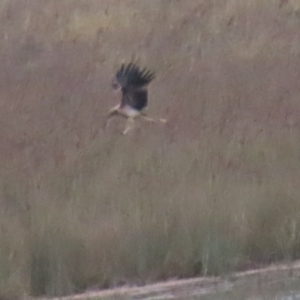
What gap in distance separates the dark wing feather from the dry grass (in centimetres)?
68

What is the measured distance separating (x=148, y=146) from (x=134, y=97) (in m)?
1.43

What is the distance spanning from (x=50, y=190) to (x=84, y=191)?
11.6 inches

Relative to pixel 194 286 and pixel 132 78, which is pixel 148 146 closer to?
pixel 132 78

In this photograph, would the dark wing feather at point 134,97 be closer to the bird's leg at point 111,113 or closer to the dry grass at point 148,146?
the bird's leg at point 111,113

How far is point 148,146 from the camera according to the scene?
11539 millimetres

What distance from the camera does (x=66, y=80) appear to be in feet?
41.0

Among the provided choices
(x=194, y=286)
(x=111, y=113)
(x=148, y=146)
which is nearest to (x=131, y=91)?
(x=111, y=113)

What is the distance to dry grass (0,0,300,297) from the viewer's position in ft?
28.9

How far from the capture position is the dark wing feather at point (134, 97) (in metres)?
10.0

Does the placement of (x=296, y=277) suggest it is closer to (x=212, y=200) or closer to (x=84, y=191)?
(x=212, y=200)

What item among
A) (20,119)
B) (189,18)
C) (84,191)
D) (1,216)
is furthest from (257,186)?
(189,18)

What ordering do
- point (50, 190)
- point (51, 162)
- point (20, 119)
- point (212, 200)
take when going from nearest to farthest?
point (212, 200) → point (50, 190) → point (51, 162) → point (20, 119)

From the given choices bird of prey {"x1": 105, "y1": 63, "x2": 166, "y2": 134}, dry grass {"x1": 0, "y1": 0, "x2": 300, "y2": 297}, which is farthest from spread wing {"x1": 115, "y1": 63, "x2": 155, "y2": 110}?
dry grass {"x1": 0, "y1": 0, "x2": 300, "y2": 297}

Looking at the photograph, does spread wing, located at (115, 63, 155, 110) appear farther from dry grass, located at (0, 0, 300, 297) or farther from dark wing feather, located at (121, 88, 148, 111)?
dry grass, located at (0, 0, 300, 297)
